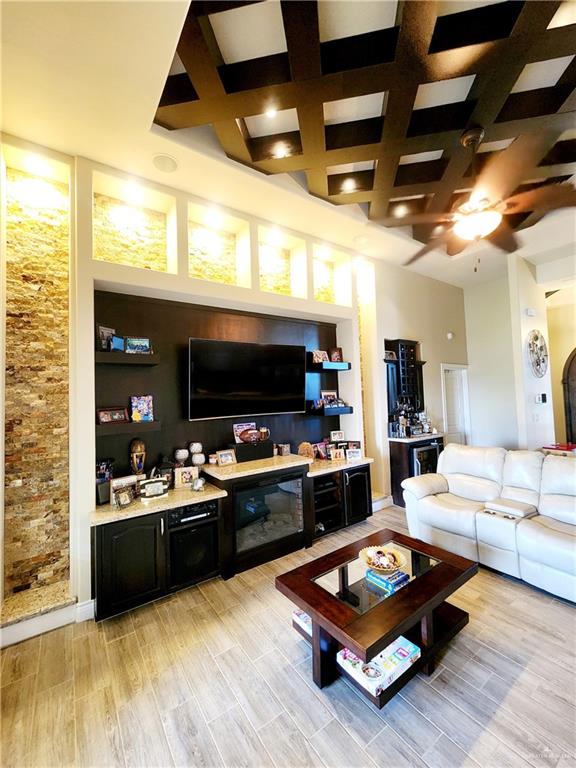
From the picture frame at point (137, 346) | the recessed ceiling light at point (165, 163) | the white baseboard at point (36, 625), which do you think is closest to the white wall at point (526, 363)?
the recessed ceiling light at point (165, 163)

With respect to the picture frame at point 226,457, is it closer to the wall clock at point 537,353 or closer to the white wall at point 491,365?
the wall clock at point 537,353

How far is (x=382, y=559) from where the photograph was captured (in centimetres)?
206

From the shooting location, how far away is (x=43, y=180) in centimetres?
274

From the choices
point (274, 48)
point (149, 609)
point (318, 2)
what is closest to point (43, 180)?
Answer: point (274, 48)

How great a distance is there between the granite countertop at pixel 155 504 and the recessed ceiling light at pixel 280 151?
3.07 m

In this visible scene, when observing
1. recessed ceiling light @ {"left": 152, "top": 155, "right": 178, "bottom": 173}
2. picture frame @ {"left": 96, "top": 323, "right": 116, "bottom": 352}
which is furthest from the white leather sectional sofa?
recessed ceiling light @ {"left": 152, "top": 155, "right": 178, "bottom": 173}

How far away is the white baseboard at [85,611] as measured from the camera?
2357 mm

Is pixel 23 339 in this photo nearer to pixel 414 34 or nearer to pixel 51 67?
pixel 51 67

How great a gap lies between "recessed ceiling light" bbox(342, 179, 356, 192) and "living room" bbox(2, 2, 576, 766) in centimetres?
5

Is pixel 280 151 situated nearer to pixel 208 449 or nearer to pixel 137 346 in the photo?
pixel 137 346

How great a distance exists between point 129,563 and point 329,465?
2251 mm

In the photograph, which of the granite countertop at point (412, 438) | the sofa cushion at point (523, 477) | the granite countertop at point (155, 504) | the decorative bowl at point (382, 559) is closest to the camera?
the decorative bowl at point (382, 559)

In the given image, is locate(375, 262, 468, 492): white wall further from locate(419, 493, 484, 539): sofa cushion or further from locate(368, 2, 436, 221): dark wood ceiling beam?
locate(368, 2, 436, 221): dark wood ceiling beam

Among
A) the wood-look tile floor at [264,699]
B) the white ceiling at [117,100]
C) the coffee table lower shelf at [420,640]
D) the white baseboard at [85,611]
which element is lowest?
the wood-look tile floor at [264,699]
